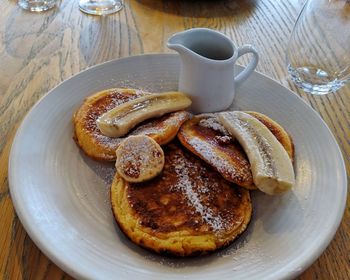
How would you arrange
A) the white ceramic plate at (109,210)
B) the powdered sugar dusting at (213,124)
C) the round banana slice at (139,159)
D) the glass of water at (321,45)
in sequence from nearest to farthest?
the white ceramic plate at (109,210) < the round banana slice at (139,159) < the powdered sugar dusting at (213,124) < the glass of water at (321,45)

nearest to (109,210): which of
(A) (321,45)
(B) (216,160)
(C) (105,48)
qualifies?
(B) (216,160)

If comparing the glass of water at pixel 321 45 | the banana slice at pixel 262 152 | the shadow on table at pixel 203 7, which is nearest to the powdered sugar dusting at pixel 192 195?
the banana slice at pixel 262 152

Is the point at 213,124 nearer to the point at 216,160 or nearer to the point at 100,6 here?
the point at 216,160

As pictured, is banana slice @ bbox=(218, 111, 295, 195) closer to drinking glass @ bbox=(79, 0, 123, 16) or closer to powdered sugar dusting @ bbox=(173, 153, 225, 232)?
powdered sugar dusting @ bbox=(173, 153, 225, 232)

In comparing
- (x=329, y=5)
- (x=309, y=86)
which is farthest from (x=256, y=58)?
(x=329, y=5)

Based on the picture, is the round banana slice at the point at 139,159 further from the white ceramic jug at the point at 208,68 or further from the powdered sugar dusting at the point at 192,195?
the white ceramic jug at the point at 208,68

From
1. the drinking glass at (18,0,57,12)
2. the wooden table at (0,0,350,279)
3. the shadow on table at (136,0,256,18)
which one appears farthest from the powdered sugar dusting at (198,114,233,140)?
the drinking glass at (18,0,57,12)
